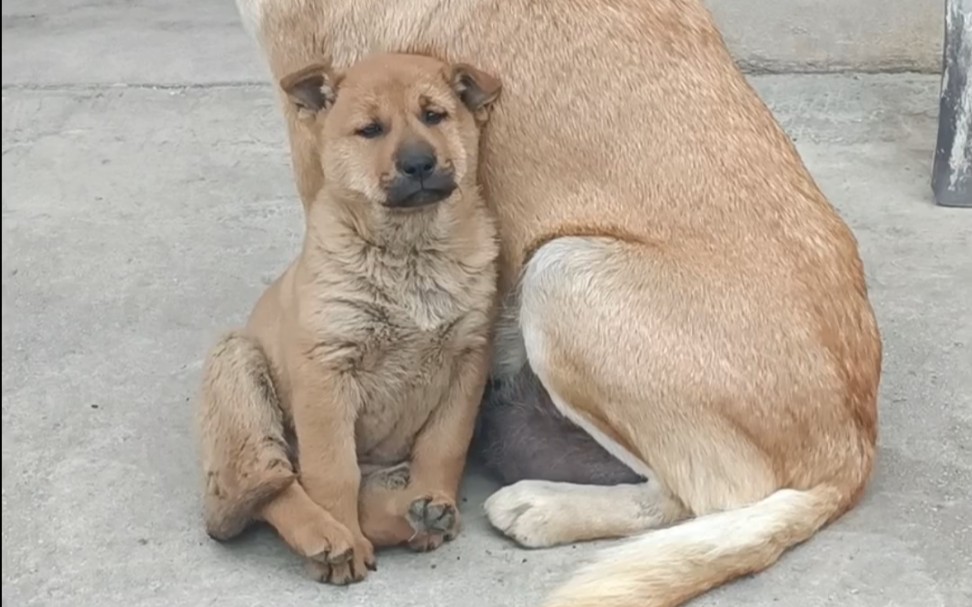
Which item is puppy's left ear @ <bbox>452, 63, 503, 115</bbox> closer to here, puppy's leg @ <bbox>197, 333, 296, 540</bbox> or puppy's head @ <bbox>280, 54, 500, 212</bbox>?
puppy's head @ <bbox>280, 54, 500, 212</bbox>

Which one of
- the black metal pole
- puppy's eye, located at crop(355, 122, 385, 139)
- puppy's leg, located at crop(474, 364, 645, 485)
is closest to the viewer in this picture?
puppy's eye, located at crop(355, 122, 385, 139)

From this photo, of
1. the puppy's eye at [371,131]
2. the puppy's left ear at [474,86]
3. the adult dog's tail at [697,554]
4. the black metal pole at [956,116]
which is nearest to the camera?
the adult dog's tail at [697,554]

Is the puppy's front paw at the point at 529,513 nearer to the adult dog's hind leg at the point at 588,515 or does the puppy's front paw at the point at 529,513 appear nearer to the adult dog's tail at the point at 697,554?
the adult dog's hind leg at the point at 588,515

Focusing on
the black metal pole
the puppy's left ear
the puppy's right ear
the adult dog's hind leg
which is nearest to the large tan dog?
the adult dog's hind leg

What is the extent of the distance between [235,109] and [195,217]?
1.35 meters

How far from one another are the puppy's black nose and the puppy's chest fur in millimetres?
288

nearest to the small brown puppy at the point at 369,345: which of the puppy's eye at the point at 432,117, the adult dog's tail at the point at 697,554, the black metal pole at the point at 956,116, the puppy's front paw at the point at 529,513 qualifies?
the puppy's eye at the point at 432,117

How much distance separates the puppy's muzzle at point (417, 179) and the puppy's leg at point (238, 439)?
0.61m

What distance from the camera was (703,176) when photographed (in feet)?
12.0

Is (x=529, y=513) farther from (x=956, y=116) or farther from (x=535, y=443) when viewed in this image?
(x=956, y=116)

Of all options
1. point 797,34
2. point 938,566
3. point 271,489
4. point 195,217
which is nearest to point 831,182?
point 797,34

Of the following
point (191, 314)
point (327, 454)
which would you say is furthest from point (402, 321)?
point (191, 314)

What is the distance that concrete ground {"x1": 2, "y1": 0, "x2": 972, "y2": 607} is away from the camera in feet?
11.4

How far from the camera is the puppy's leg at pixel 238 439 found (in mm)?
3490
